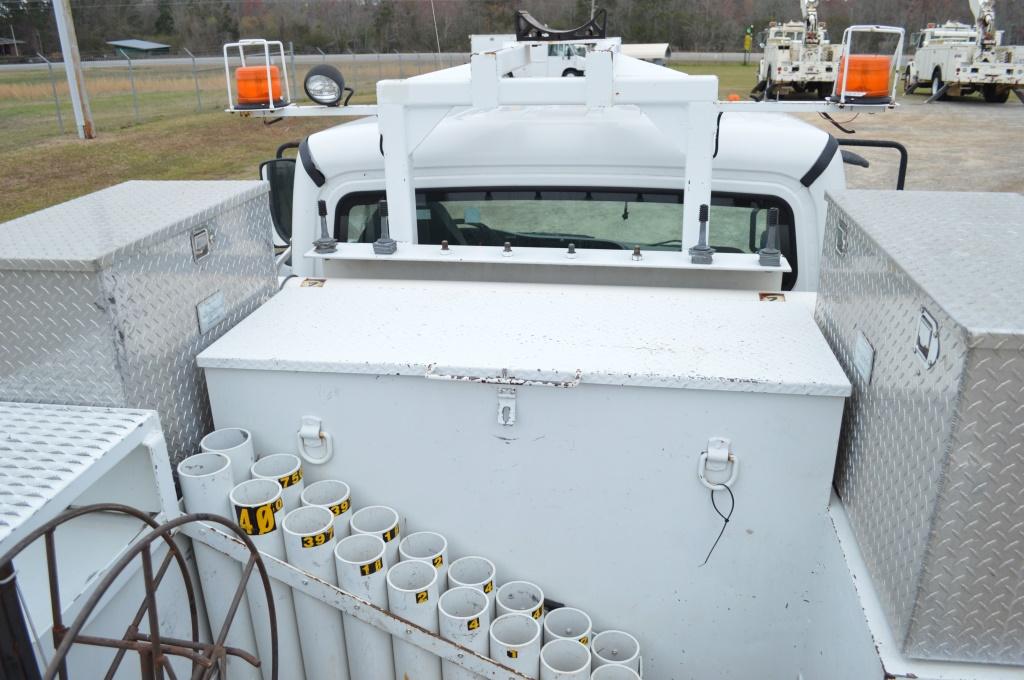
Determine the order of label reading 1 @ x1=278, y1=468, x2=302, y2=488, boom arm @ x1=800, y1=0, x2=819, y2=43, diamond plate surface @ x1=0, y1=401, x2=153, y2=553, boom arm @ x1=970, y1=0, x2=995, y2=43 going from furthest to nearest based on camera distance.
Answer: boom arm @ x1=970, y1=0, x2=995, y2=43 → boom arm @ x1=800, y1=0, x2=819, y2=43 → label reading 1 @ x1=278, y1=468, x2=302, y2=488 → diamond plate surface @ x1=0, y1=401, x2=153, y2=553

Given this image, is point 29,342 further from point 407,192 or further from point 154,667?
point 407,192

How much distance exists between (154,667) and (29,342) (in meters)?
0.87

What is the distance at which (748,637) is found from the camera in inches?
82.8

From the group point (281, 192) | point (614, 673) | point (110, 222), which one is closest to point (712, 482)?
point (614, 673)

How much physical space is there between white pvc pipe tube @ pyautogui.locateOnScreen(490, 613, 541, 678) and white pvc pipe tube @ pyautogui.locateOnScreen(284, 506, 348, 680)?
403 millimetres

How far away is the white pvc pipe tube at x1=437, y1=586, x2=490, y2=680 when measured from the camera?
1924mm

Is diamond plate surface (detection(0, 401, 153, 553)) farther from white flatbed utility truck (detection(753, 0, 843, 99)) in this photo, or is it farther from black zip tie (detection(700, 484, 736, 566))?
white flatbed utility truck (detection(753, 0, 843, 99))

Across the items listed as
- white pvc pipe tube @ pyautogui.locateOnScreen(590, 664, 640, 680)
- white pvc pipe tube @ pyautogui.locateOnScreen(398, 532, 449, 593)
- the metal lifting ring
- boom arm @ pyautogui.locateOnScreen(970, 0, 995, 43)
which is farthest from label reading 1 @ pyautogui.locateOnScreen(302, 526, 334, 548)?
boom arm @ pyautogui.locateOnScreen(970, 0, 995, 43)

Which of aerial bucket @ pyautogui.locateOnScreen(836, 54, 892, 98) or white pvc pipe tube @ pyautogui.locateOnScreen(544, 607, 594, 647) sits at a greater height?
aerial bucket @ pyautogui.locateOnScreen(836, 54, 892, 98)

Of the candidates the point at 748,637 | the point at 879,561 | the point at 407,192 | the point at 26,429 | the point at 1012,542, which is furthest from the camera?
the point at 407,192

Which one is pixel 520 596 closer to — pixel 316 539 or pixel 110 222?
pixel 316 539

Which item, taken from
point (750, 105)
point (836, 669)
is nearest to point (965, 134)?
point (750, 105)

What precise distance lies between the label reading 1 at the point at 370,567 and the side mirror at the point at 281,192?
79.7 inches

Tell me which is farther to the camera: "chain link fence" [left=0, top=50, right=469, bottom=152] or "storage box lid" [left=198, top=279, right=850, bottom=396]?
"chain link fence" [left=0, top=50, right=469, bottom=152]
